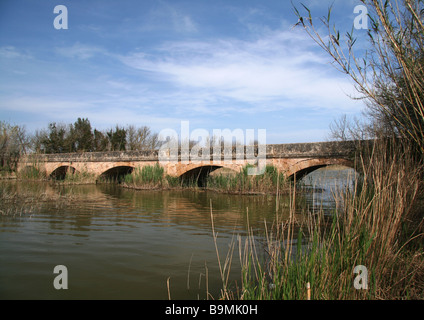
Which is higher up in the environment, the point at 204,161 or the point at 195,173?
the point at 204,161

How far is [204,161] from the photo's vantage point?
14156 millimetres

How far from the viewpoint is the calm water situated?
324 cm

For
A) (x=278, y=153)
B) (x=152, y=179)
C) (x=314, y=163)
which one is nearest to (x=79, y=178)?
(x=152, y=179)

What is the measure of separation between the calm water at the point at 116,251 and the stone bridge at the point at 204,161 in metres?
4.00

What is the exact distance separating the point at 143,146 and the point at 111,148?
3417 millimetres

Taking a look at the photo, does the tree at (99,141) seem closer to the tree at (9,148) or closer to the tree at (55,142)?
the tree at (55,142)

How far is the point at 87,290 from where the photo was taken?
10.5 feet

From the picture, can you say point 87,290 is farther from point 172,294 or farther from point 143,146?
point 143,146

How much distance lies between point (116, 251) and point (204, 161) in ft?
32.2
